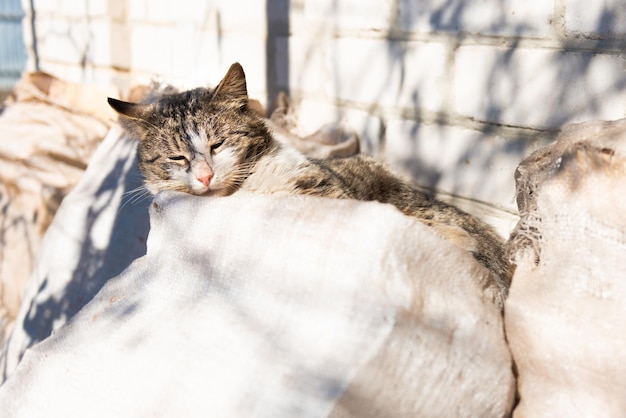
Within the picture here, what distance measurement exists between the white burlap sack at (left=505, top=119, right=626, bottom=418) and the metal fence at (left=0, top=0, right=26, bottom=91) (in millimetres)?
5830

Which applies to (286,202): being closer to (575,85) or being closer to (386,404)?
(386,404)

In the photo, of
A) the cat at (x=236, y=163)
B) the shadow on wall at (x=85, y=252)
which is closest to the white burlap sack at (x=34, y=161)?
the shadow on wall at (x=85, y=252)

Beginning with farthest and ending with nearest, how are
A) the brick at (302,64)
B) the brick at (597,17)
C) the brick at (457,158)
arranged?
the brick at (302,64) < the brick at (457,158) < the brick at (597,17)

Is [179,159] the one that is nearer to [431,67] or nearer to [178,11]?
[431,67]

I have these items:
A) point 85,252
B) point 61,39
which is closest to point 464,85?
point 85,252

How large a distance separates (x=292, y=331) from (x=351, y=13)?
1.69 m

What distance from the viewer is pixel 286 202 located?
1.53 metres

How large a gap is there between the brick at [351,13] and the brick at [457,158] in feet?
1.27

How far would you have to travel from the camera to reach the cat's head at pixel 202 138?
2051 mm

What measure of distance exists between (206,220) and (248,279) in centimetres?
21

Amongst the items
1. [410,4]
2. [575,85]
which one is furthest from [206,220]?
[410,4]

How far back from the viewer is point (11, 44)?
21.4 ft

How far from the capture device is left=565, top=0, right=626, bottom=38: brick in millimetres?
1821

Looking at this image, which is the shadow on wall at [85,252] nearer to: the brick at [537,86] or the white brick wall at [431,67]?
the white brick wall at [431,67]
